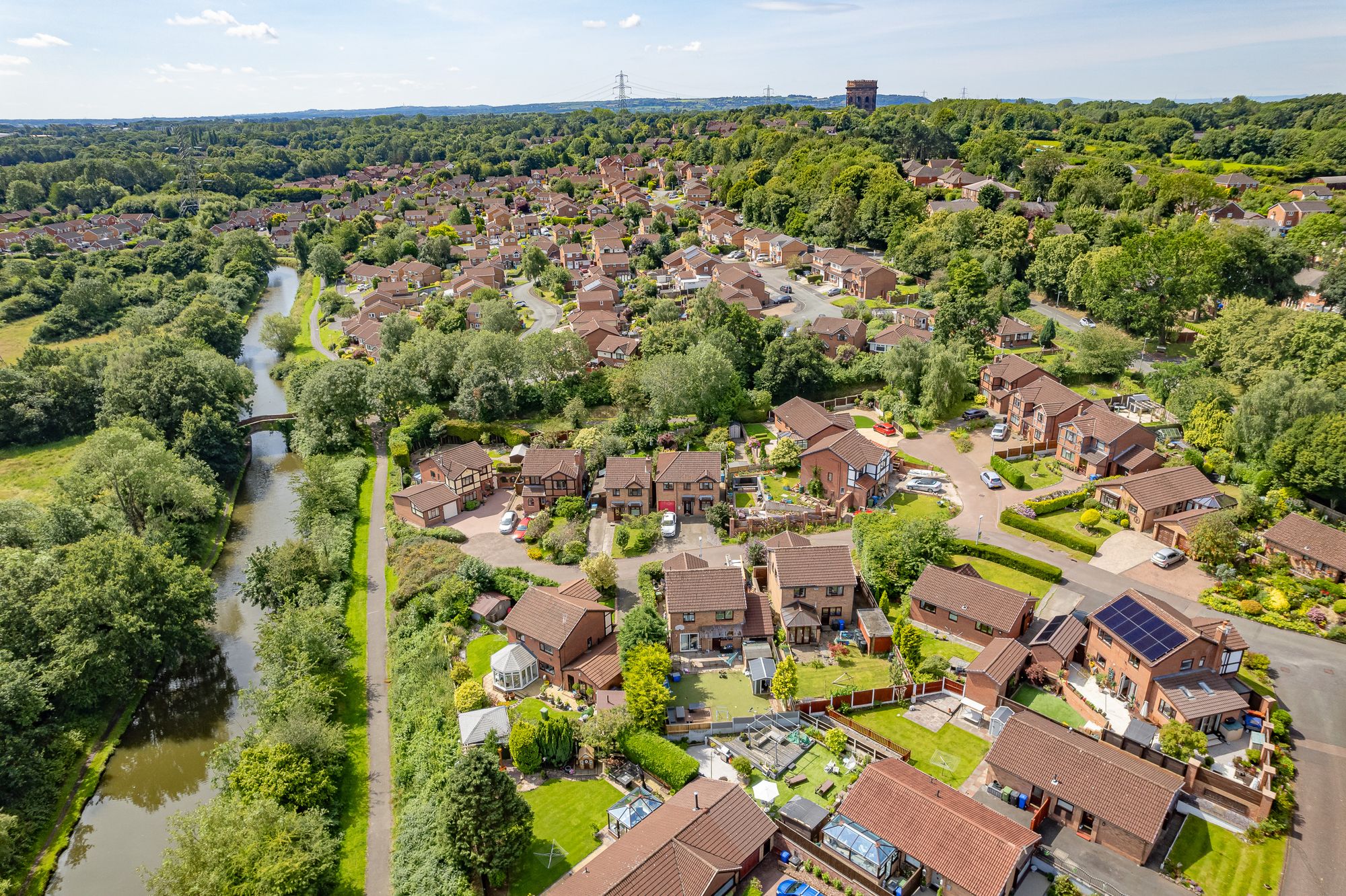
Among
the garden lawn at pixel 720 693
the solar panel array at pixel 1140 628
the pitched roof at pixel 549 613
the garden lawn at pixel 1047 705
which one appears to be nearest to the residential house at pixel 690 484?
the pitched roof at pixel 549 613

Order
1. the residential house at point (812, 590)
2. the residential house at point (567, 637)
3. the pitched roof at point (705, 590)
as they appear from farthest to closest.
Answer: the residential house at point (812, 590) < the pitched roof at point (705, 590) < the residential house at point (567, 637)

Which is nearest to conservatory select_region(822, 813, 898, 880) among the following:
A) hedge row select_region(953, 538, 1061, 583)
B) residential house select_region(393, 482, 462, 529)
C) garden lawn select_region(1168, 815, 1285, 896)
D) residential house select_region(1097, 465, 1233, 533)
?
garden lawn select_region(1168, 815, 1285, 896)

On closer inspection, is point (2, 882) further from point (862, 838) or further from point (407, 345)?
point (407, 345)

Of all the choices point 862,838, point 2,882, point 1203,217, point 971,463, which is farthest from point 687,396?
point 1203,217

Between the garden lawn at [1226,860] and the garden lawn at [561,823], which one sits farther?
the garden lawn at [561,823]

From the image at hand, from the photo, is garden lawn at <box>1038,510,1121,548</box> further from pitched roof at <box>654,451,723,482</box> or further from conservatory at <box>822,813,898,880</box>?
conservatory at <box>822,813,898,880</box>

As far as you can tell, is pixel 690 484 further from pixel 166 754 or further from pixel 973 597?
pixel 166 754

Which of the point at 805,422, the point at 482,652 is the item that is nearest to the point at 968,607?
the point at 805,422

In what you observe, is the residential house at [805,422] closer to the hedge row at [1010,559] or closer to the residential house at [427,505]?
the hedge row at [1010,559]
